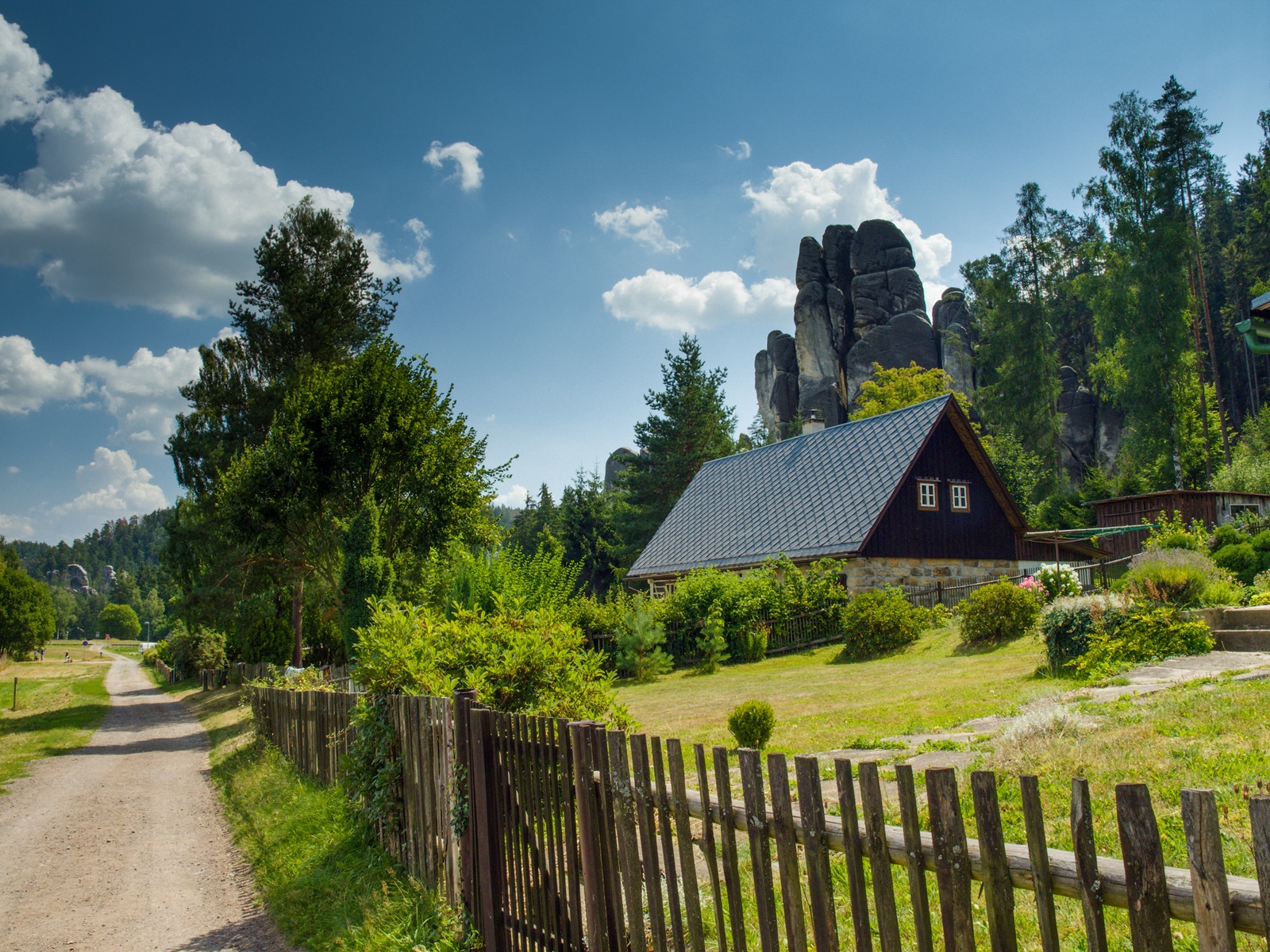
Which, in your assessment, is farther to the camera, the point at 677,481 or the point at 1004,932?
the point at 677,481

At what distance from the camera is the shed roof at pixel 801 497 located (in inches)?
1023

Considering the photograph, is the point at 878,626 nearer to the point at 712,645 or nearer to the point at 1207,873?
the point at 712,645

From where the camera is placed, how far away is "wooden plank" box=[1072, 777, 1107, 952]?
1892mm

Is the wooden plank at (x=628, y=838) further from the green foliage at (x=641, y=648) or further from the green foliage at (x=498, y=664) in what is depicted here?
the green foliage at (x=641, y=648)

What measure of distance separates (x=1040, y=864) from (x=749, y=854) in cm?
239

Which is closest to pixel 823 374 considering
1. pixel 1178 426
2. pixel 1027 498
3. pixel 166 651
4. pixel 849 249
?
pixel 849 249

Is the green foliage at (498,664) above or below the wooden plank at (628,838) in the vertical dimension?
above

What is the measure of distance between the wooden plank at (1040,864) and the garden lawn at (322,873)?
154 inches

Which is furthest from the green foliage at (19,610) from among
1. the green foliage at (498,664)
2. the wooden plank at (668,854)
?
the wooden plank at (668,854)

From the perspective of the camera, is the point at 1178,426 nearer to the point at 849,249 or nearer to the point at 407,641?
the point at 849,249

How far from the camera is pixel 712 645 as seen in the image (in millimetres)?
21266

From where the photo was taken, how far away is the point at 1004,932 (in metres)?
2.09

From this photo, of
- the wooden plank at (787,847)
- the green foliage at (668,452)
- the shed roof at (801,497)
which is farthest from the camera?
the green foliage at (668,452)

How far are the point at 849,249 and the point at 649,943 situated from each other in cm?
6286
